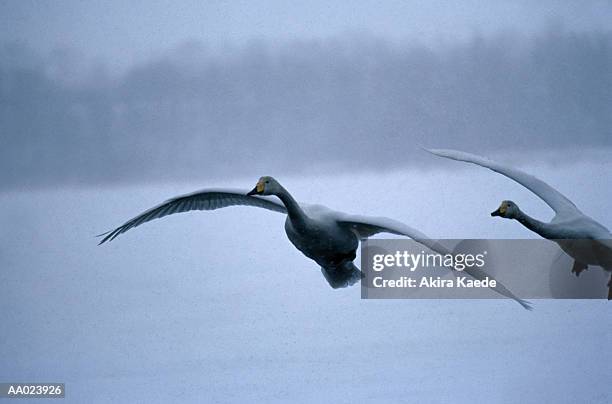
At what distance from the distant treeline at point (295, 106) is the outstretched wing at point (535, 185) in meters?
0.10

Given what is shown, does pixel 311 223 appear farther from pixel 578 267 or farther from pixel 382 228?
pixel 578 267

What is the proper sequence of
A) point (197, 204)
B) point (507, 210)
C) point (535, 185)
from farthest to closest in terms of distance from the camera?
point (197, 204), point (535, 185), point (507, 210)

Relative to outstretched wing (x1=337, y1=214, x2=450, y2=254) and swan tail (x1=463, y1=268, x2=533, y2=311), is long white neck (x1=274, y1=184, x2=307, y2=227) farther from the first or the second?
swan tail (x1=463, y1=268, x2=533, y2=311)

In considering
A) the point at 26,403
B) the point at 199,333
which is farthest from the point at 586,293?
the point at 26,403

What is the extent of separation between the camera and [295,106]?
12.6 ft

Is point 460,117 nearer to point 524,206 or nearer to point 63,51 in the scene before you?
point 524,206

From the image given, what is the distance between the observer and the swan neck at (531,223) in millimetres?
3553

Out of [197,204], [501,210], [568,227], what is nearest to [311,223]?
[197,204]

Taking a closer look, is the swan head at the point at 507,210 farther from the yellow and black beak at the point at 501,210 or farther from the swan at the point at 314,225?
the swan at the point at 314,225

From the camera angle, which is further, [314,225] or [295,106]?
[295,106]

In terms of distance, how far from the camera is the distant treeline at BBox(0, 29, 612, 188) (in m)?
3.76

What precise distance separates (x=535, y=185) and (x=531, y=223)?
0.17 meters

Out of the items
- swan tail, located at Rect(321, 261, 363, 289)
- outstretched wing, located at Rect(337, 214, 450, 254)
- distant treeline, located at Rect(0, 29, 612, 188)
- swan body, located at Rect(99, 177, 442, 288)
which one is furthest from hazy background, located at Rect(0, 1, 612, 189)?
swan tail, located at Rect(321, 261, 363, 289)

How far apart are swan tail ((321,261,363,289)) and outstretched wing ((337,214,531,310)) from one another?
0.12m
